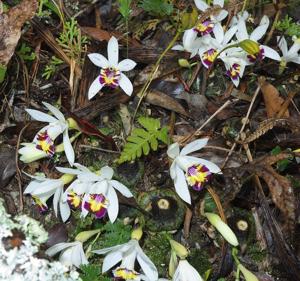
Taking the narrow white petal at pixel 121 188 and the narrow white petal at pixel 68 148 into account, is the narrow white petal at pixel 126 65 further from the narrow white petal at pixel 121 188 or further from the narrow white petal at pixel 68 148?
the narrow white petal at pixel 121 188

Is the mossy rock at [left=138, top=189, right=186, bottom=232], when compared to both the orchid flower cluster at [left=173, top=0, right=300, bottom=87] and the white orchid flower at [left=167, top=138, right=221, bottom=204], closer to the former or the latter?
the white orchid flower at [left=167, top=138, right=221, bottom=204]

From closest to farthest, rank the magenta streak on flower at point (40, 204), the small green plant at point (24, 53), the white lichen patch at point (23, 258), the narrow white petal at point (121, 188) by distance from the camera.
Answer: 1. the white lichen patch at point (23, 258)
2. the narrow white petal at point (121, 188)
3. the magenta streak on flower at point (40, 204)
4. the small green plant at point (24, 53)

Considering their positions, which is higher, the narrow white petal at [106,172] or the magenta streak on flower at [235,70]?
the magenta streak on flower at [235,70]

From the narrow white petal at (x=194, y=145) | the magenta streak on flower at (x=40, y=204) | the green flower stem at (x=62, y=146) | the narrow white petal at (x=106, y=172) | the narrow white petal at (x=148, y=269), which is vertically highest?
the narrow white petal at (x=194, y=145)

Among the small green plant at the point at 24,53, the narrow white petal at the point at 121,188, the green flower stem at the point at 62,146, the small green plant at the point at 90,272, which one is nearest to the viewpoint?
the small green plant at the point at 90,272

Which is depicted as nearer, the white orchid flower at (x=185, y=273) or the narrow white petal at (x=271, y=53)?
the white orchid flower at (x=185, y=273)

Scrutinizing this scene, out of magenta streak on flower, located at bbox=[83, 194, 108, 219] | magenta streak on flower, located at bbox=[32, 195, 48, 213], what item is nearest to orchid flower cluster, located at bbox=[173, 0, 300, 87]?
magenta streak on flower, located at bbox=[83, 194, 108, 219]

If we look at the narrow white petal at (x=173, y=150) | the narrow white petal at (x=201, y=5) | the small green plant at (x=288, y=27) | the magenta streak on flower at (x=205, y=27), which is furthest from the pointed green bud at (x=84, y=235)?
the small green plant at (x=288, y=27)
